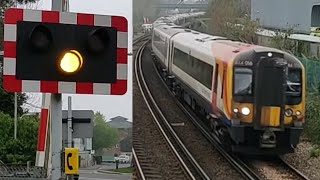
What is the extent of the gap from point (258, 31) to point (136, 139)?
1.39 metres

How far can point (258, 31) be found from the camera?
672 cm

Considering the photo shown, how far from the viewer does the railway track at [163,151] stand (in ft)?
21.7

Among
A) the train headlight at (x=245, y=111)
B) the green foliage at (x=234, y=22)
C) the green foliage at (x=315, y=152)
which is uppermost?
the green foliage at (x=234, y=22)

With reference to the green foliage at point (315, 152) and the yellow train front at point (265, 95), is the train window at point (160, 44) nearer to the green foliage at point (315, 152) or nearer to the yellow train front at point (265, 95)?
the yellow train front at point (265, 95)

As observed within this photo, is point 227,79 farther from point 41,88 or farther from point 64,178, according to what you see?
point 41,88

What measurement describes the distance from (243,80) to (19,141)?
16134 mm

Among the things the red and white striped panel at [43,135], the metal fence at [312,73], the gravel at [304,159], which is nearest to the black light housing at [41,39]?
the metal fence at [312,73]

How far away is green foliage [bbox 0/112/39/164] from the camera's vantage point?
20.7 meters

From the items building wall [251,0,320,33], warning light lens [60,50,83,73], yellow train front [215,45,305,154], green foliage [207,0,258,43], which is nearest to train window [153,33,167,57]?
green foliage [207,0,258,43]

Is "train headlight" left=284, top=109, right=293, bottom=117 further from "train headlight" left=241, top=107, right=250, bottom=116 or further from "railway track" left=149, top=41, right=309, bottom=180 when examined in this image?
"railway track" left=149, top=41, right=309, bottom=180

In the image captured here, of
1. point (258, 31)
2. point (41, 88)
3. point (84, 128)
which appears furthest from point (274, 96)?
point (41, 88)

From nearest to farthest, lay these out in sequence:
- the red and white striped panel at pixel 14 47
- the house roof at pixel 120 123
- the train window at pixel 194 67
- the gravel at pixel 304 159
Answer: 1. the red and white striped panel at pixel 14 47
2. the house roof at pixel 120 123
3. the gravel at pixel 304 159
4. the train window at pixel 194 67

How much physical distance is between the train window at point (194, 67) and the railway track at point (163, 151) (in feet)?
1.48

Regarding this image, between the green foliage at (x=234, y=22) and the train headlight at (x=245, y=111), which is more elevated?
the green foliage at (x=234, y=22)
